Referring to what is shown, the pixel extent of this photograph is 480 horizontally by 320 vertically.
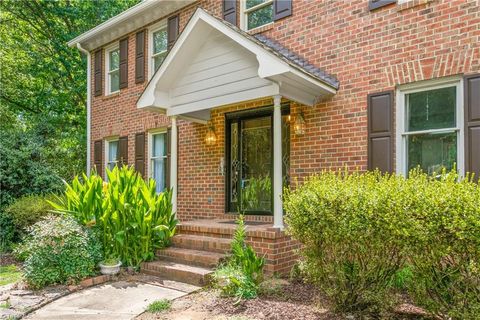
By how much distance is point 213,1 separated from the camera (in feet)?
26.9

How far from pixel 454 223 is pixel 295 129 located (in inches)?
146

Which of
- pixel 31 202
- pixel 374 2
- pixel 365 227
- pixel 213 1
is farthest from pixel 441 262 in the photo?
pixel 31 202

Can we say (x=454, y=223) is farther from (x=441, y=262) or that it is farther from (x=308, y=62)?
(x=308, y=62)

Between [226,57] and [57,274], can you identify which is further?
[226,57]

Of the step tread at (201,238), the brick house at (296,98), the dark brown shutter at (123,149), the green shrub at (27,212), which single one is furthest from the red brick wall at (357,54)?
the green shrub at (27,212)

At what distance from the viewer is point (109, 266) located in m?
5.91

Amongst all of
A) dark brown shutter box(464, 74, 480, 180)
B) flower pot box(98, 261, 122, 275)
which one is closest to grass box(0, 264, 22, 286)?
flower pot box(98, 261, 122, 275)

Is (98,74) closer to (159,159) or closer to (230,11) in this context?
(159,159)

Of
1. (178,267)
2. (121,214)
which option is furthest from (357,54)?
(121,214)

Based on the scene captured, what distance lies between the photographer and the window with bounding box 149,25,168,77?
9.50m

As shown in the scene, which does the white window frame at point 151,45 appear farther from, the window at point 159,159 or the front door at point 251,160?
the front door at point 251,160

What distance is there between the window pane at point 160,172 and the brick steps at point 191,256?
2.97 m

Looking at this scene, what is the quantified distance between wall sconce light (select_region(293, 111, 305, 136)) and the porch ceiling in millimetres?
305

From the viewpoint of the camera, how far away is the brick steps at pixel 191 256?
5.61 metres
